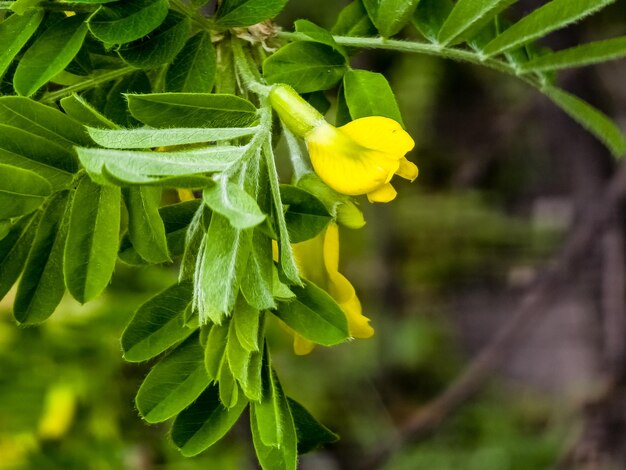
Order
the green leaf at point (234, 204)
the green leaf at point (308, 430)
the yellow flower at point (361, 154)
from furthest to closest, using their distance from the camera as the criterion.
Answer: the green leaf at point (308, 430) < the yellow flower at point (361, 154) < the green leaf at point (234, 204)

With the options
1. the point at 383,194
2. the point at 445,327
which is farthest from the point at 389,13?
the point at 445,327

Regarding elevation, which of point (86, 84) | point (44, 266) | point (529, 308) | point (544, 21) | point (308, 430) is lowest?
point (529, 308)

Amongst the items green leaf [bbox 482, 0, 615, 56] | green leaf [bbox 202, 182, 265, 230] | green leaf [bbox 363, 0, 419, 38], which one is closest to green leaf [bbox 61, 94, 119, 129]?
green leaf [bbox 202, 182, 265, 230]

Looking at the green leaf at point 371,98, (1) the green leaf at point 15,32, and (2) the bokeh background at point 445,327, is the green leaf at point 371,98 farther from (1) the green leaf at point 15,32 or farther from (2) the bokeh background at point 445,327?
(2) the bokeh background at point 445,327

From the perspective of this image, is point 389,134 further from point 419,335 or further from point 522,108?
point 419,335

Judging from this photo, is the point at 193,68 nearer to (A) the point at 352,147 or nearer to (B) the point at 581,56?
(A) the point at 352,147

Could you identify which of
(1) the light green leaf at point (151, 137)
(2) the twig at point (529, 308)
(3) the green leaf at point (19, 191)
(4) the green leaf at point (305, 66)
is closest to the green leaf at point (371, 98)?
(4) the green leaf at point (305, 66)
